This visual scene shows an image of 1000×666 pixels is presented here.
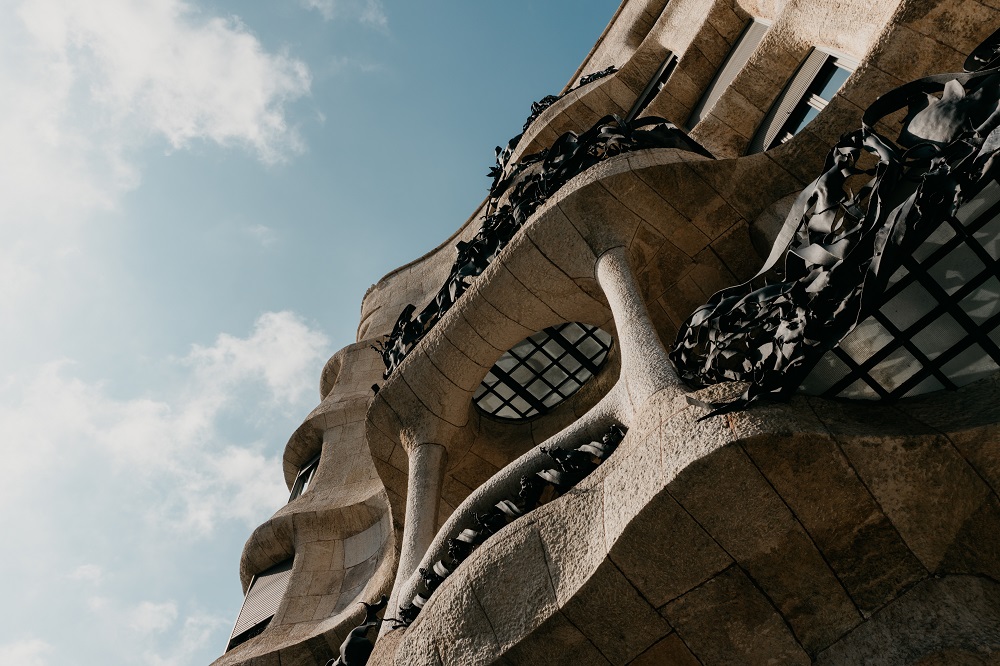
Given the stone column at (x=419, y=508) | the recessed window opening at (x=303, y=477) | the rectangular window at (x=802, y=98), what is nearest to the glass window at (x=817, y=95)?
the rectangular window at (x=802, y=98)

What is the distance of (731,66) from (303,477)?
1218 cm

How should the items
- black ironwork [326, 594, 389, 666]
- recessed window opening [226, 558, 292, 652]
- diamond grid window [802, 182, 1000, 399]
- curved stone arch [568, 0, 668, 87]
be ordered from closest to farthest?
diamond grid window [802, 182, 1000, 399], black ironwork [326, 594, 389, 666], recessed window opening [226, 558, 292, 652], curved stone arch [568, 0, 668, 87]

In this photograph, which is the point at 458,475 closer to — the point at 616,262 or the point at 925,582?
the point at 616,262

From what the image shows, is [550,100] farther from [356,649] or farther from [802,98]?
[356,649]

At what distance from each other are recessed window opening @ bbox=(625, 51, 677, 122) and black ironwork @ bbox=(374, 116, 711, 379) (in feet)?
22.4

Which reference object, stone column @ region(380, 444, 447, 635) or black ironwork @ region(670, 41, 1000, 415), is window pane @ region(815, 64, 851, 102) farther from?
stone column @ region(380, 444, 447, 635)

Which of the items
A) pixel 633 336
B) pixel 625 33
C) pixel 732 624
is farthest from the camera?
pixel 625 33

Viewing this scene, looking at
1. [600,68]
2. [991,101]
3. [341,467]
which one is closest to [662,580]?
[991,101]

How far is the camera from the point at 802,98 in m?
11.1

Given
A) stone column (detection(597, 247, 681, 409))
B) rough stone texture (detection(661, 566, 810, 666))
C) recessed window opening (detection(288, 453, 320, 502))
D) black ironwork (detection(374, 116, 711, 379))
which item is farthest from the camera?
recessed window opening (detection(288, 453, 320, 502))

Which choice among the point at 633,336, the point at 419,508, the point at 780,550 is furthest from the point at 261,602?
the point at 780,550

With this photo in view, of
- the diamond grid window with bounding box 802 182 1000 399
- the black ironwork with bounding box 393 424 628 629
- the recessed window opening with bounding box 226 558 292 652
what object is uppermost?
the recessed window opening with bounding box 226 558 292 652

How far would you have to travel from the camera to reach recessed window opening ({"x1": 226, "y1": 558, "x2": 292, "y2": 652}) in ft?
44.6

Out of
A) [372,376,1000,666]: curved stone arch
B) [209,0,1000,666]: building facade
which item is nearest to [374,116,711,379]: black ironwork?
[209,0,1000,666]: building facade
